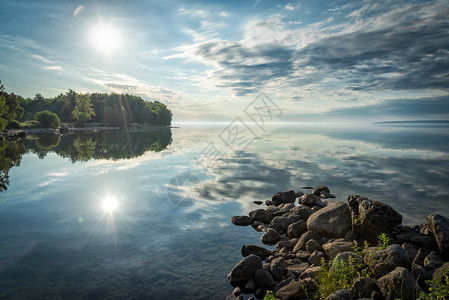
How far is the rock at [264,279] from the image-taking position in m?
9.58

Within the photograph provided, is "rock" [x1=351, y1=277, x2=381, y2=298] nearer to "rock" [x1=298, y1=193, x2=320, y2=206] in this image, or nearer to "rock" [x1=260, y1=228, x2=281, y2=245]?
"rock" [x1=260, y1=228, x2=281, y2=245]

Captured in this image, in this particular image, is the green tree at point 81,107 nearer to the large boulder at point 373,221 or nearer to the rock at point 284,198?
the rock at point 284,198

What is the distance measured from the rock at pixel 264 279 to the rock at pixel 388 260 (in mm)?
3769

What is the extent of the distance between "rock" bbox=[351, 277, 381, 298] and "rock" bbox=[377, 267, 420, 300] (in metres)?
0.30

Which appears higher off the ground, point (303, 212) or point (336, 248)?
point (336, 248)

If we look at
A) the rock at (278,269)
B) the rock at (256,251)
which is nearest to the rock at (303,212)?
the rock at (256,251)

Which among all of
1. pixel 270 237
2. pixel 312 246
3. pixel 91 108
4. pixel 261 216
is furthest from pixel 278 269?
pixel 91 108

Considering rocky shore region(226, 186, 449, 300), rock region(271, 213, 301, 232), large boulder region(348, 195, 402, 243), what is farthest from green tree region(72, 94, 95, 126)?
large boulder region(348, 195, 402, 243)

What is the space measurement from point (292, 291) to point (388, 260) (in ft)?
11.5

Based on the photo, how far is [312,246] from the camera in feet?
39.1

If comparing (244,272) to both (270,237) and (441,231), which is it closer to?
(270,237)

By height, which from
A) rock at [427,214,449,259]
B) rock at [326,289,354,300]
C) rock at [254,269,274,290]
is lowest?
rock at [254,269,274,290]

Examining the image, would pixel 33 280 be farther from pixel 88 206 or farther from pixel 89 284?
pixel 88 206

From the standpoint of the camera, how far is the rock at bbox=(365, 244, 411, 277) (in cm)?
827
